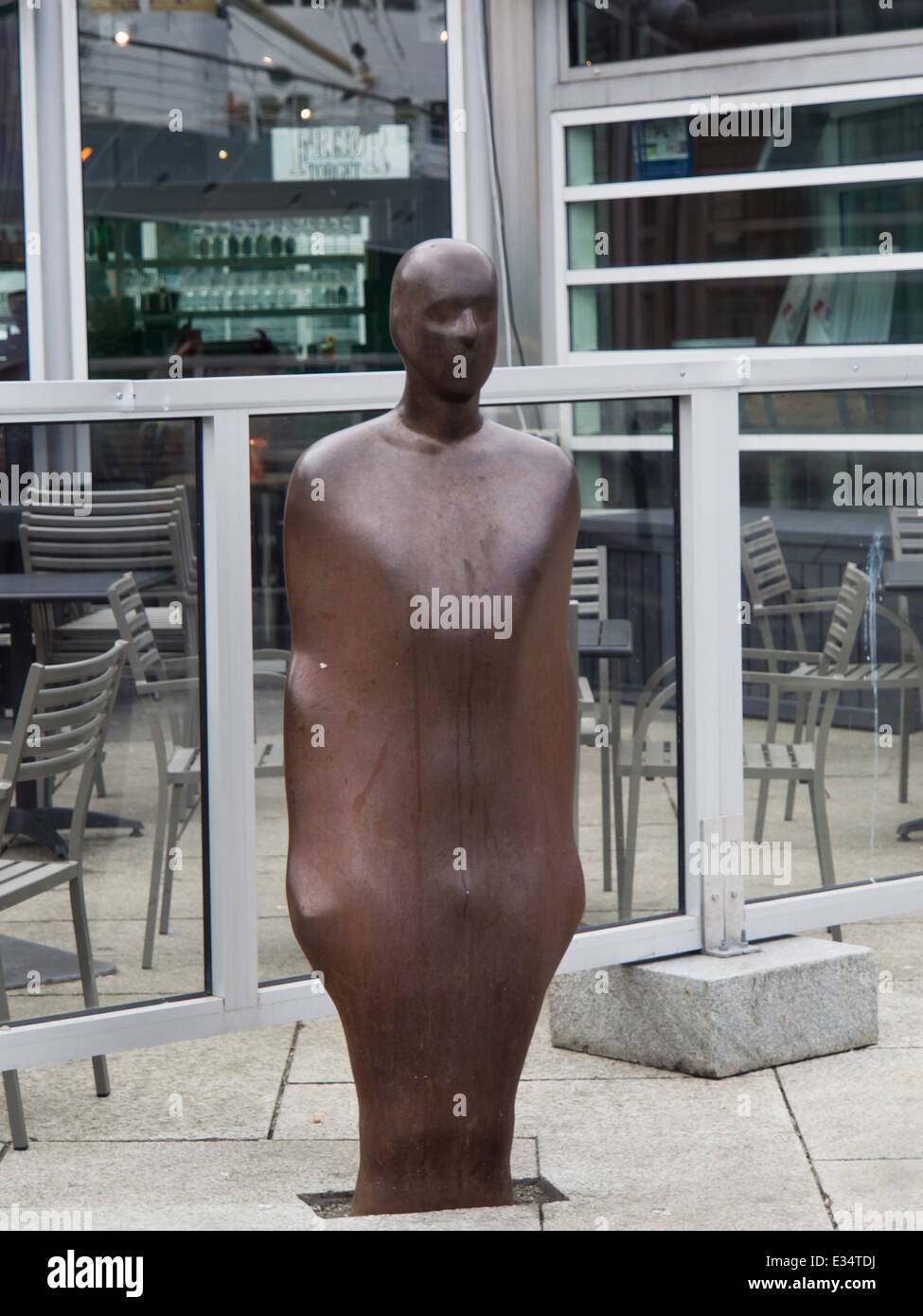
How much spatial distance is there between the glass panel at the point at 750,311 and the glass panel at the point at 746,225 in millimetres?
147

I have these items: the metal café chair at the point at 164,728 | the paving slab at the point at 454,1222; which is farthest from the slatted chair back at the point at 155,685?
the paving slab at the point at 454,1222

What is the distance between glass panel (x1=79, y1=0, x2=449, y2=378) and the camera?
31.0 feet

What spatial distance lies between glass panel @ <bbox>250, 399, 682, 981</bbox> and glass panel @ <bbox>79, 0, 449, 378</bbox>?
17.4 ft

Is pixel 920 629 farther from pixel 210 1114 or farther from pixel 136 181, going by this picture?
pixel 136 181

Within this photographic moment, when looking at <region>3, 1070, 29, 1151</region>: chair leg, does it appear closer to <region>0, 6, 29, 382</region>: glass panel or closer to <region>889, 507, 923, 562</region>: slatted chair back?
<region>889, 507, 923, 562</region>: slatted chair back

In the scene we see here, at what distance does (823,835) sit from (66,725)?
7.25 ft

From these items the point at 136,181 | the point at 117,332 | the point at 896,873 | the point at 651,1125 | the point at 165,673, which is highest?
the point at 136,181

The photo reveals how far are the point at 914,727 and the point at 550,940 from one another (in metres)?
2.14

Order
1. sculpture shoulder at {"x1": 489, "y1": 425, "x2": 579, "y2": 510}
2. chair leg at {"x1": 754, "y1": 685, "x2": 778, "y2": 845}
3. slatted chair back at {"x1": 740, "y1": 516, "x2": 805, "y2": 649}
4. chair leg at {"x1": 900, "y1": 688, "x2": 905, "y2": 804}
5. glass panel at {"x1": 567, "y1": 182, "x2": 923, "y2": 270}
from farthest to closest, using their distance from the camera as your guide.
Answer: glass panel at {"x1": 567, "y1": 182, "x2": 923, "y2": 270}
chair leg at {"x1": 900, "y1": 688, "x2": 905, "y2": 804}
chair leg at {"x1": 754, "y1": 685, "x2": 778, "y2": 845}
slatted chair back at {"x1": 740, "y1": 516, "x2": 805, "y2": 649}
sculpture shoulder at {"x1": 489, "y1": 425, "x2": 579, "y2": 510}

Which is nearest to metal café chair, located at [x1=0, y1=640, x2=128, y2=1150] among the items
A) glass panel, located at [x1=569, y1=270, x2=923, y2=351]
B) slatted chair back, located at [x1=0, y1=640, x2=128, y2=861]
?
slatted chair back, located at [x1=0, y1=640, x2=128, y2=861]

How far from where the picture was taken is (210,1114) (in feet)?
15.0

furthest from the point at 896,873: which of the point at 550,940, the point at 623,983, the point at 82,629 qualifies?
the point at 82,629

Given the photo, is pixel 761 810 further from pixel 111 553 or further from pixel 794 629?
pixel 111 553

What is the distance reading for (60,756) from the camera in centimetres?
413
